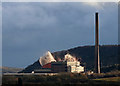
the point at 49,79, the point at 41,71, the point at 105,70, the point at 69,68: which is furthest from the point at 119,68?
the point at 49,79

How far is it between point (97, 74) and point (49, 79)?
3729 centimetres

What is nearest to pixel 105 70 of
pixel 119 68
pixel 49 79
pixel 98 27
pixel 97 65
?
pixel 119 68

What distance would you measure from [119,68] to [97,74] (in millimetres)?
32899

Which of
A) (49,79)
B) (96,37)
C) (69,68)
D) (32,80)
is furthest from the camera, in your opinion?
(69,68)

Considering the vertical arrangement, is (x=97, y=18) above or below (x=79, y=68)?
above

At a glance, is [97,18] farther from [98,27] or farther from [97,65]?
[97,65]

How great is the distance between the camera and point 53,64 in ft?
609

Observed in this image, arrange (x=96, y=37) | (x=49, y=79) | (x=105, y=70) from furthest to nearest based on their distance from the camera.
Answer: (x=105, y=70) → (x=96, y=37) → (x=49, y=79)

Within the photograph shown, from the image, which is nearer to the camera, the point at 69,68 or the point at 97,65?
the point at 97,65

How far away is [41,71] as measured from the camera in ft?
609

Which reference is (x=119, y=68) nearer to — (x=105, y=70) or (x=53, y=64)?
(x=105, y=70)

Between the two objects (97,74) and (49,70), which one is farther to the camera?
(49,70)

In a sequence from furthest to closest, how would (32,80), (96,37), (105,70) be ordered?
(105,70)
(96,37)
(32,80)

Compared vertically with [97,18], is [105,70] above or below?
below
